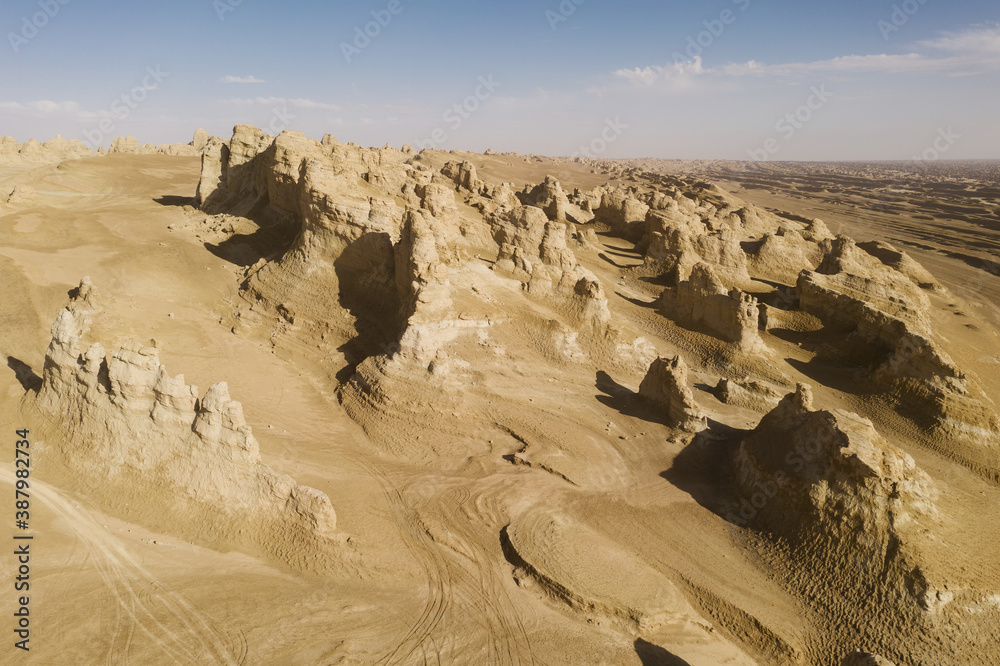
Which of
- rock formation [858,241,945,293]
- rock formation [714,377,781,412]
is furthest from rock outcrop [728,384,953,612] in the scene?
rock formation [858,241,945,293]

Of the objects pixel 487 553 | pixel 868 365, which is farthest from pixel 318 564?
pixel 868 365

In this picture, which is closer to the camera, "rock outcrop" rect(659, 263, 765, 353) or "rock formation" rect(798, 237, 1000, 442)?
"rock formation" rect(798, 237, 1000, 442)

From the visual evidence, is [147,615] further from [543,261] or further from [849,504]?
[543,261]

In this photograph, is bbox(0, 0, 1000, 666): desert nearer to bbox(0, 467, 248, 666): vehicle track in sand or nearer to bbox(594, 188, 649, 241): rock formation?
bbox(0, 467, 248, 666): vehicle track in sand

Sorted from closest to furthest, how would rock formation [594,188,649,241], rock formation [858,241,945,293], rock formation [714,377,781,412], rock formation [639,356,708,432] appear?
rock formation [639,356,708,432] → rock formation [714,377,781,412] → rock formation [858,241,945,293] → rock formation [594,188,649,241]

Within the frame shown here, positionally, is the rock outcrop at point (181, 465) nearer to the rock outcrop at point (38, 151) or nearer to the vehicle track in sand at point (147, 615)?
the vehicle track in sand at point (147, 615)

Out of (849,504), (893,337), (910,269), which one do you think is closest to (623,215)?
(910,269)

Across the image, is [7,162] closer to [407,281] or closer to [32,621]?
[407,281]
